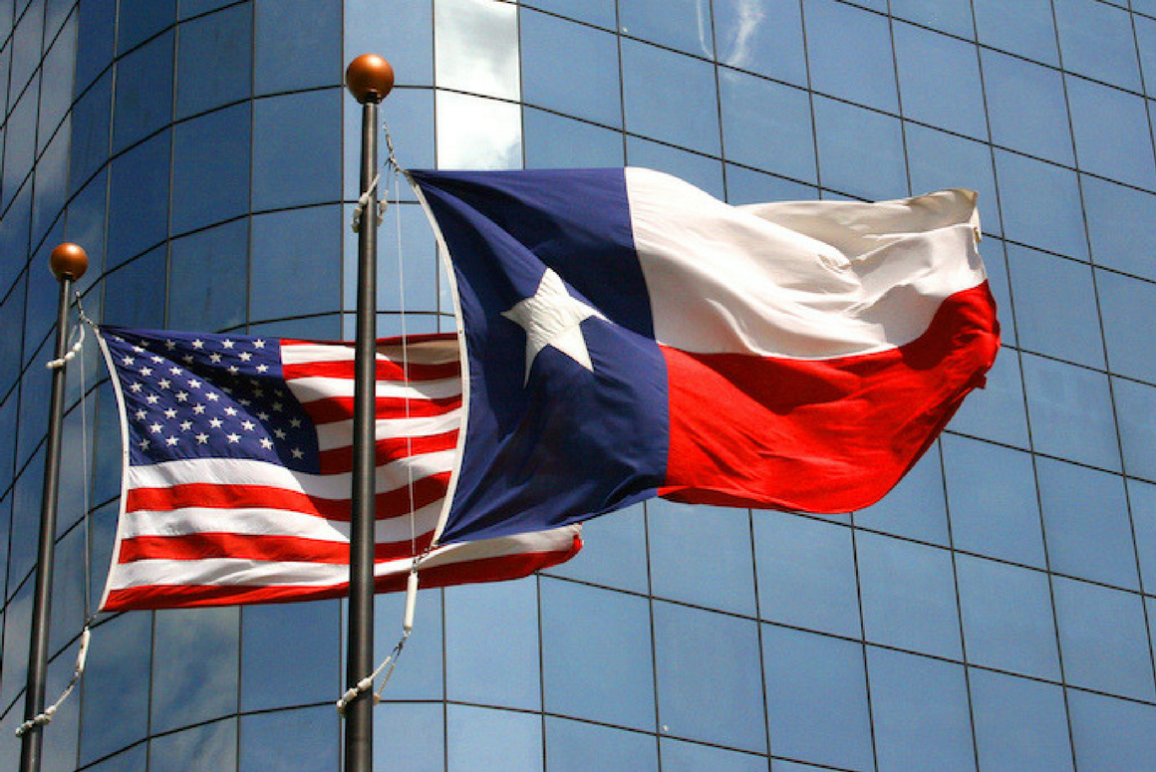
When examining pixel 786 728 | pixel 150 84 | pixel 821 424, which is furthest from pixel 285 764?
pixel 821 424

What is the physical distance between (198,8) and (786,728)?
14138 millimetres

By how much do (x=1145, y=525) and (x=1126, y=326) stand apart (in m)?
3.88

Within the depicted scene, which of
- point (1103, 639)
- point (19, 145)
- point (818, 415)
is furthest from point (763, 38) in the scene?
point (818, 415)

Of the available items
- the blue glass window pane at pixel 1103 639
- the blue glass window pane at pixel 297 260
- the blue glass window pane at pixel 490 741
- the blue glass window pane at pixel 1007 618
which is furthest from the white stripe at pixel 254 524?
the blue glass window pane at pixel 1103 639

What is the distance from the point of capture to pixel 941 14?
3894 cm

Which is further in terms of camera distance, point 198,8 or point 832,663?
point 198,8

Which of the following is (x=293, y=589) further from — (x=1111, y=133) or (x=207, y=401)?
(x=1111, y=133)

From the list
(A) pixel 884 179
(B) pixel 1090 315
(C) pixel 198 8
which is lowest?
(B) pixel 1090 315

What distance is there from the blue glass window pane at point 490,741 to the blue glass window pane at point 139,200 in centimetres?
918

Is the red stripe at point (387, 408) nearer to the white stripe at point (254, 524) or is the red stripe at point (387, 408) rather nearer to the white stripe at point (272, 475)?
the white stripe at point (272, 475)

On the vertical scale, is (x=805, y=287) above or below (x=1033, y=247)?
above

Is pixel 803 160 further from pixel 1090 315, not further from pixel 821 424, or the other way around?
pixel 821 424

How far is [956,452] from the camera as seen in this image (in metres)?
34.8

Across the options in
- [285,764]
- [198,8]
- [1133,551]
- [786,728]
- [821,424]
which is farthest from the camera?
[1133,551]
